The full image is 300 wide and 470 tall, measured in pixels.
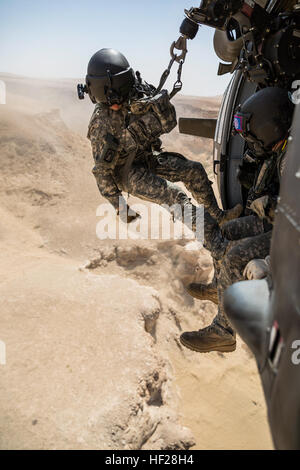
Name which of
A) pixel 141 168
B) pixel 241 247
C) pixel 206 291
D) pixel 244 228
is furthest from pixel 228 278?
pixel 141 168

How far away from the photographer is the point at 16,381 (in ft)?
11.9

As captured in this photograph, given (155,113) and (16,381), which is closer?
(16,381)

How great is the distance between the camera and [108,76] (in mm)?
3980

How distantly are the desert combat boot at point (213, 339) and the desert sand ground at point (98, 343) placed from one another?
32.9 inches

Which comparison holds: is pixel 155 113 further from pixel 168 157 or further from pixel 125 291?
pixel 125 291

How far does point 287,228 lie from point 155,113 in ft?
9.16

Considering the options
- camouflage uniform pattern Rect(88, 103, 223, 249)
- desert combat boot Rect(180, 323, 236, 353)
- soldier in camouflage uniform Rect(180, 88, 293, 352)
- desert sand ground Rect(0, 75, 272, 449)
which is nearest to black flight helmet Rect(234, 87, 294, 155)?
soldier in camouflage uniform Rect(180, 88, 293, 352)

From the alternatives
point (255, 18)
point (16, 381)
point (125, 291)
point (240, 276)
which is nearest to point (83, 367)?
point (16, 381)

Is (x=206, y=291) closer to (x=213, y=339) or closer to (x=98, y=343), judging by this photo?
(x=213, y=339)

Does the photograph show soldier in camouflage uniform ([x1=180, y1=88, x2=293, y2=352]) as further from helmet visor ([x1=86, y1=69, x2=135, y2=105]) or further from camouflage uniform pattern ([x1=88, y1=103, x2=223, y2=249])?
helmet visor ([x1=86, y1=69, x2=135, y2=105])

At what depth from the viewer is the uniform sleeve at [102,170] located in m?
4.22

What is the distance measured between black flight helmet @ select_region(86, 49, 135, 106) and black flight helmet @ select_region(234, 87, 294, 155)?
65.7 inches

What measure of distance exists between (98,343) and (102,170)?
189 cm

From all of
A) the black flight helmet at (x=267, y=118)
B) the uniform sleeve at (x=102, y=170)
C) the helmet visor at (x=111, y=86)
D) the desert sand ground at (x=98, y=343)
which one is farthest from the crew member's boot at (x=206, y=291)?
the helmet visor at (x=111, y=86)
